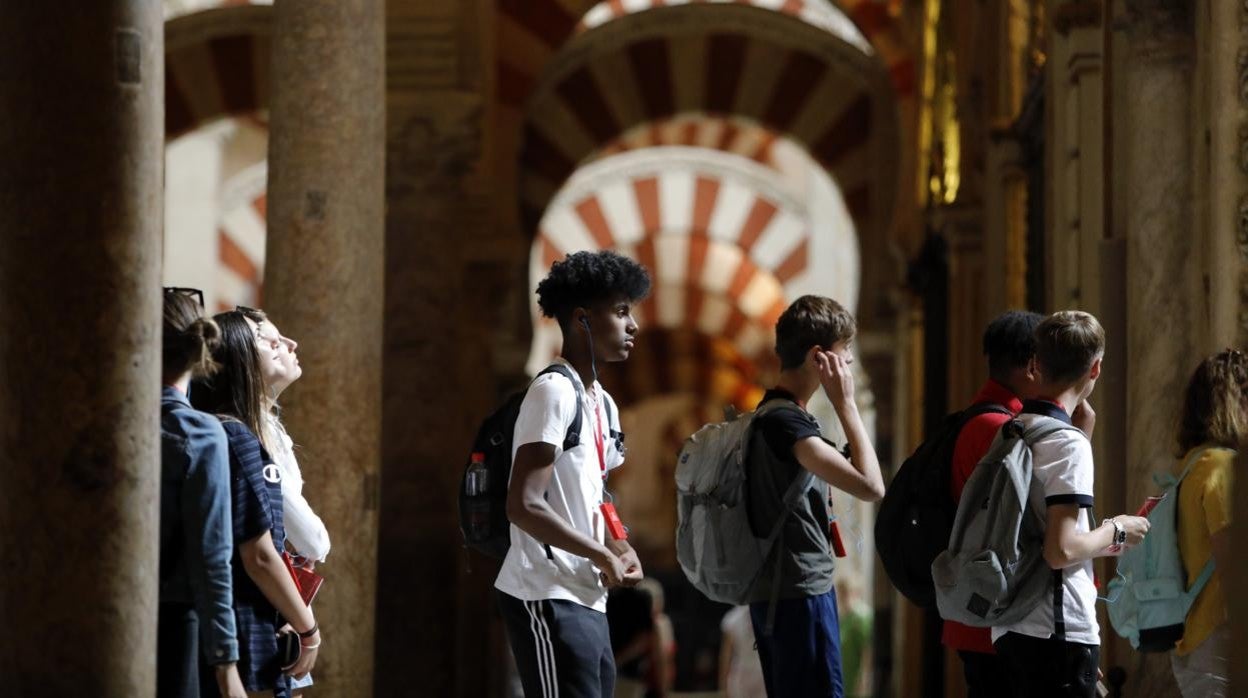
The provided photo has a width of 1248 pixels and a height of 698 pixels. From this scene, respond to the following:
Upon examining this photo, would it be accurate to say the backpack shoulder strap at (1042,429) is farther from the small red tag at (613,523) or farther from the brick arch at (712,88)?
the brick arch at (712,88)

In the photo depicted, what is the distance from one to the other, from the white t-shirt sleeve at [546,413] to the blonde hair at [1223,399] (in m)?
1.17

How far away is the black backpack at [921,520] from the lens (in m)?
4.27

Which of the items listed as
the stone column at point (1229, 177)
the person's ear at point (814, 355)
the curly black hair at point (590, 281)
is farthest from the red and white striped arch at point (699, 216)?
the curly black hair at point (590, 281)

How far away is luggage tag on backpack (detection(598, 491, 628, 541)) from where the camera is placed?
4.01 metres

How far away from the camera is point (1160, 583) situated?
4.18 metres

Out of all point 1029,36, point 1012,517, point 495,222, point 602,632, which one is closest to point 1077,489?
point 1012,517

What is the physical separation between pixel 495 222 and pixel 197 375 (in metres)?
6.82

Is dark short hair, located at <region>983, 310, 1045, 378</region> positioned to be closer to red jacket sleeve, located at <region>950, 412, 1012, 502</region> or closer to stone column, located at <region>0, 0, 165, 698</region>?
red jacket sleeve, located at <region>950, 412, 1012, 502</region>

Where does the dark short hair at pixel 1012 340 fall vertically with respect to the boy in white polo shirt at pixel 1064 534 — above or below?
above

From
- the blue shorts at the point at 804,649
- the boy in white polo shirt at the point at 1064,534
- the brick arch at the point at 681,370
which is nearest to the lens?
the boy in white polo shirt at the point at 1064,534

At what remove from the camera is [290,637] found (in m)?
3.85

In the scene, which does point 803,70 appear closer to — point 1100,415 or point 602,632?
point 1100,415

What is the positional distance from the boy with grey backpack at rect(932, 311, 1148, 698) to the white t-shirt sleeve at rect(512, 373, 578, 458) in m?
0.73

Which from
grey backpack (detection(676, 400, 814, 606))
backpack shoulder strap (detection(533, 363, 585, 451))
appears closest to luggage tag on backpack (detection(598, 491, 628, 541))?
backpack shoulder strap (detection(533, 363, 585, 451))
